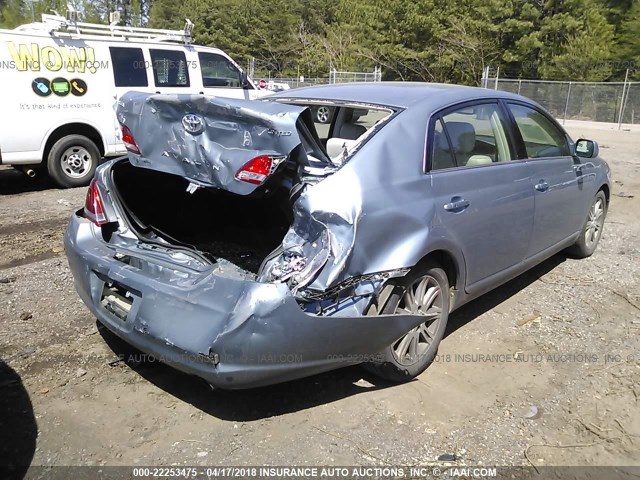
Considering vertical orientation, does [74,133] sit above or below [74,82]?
below

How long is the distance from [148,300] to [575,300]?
366 cm

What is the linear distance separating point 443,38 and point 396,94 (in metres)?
34.3

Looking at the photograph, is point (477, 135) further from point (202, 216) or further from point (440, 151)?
point (202, 216)

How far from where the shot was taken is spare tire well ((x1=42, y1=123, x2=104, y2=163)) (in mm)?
8203

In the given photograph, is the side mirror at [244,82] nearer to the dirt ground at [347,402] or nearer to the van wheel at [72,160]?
the van wheel at [72,160]

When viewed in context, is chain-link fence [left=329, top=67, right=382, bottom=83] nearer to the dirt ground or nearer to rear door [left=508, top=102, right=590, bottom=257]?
rear door [left=508, top=102, right=590, bottom=257]

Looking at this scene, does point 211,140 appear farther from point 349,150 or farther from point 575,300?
point 575,300

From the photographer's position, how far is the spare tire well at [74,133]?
26.9ft

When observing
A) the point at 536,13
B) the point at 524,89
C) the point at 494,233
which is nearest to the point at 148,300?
the point at 494,233

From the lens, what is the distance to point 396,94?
368cm

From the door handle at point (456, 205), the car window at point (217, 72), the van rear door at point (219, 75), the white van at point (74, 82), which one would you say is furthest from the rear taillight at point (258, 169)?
the car window at point (217, 72)

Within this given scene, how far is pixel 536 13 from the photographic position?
31.8 meters

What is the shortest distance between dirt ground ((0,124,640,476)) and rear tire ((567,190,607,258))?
112 cm

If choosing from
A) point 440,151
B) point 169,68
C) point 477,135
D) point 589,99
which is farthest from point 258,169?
point 589,99
